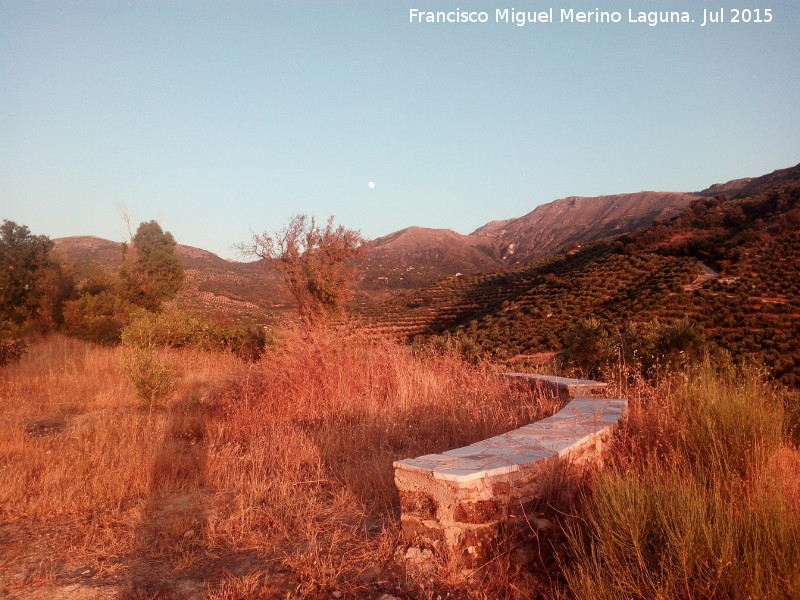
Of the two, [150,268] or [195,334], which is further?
[150,268]

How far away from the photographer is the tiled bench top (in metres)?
2.85

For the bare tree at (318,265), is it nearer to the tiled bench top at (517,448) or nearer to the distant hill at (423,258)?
the tiled bench top at (517,448)

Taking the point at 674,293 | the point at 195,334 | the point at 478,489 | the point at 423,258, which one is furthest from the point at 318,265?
the point at 423,258

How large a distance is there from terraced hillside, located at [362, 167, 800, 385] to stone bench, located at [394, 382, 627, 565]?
825cm

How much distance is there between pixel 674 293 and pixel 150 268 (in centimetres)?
2331

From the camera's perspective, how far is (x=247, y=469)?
4676 millimetres

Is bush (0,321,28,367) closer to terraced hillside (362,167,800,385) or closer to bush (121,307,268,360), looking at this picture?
bush (121,307,268,360)

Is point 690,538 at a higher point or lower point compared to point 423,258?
lower

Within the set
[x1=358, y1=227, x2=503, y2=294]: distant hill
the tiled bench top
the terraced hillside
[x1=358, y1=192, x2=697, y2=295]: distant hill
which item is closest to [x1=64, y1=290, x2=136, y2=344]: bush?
the terraced hillside

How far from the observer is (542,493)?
307 centimetres

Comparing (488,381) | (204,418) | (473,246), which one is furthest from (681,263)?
(473,246)

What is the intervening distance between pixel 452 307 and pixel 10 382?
36.0m

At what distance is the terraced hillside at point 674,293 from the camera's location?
65.4 feet

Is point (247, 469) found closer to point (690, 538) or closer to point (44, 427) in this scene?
point (44, 427)
